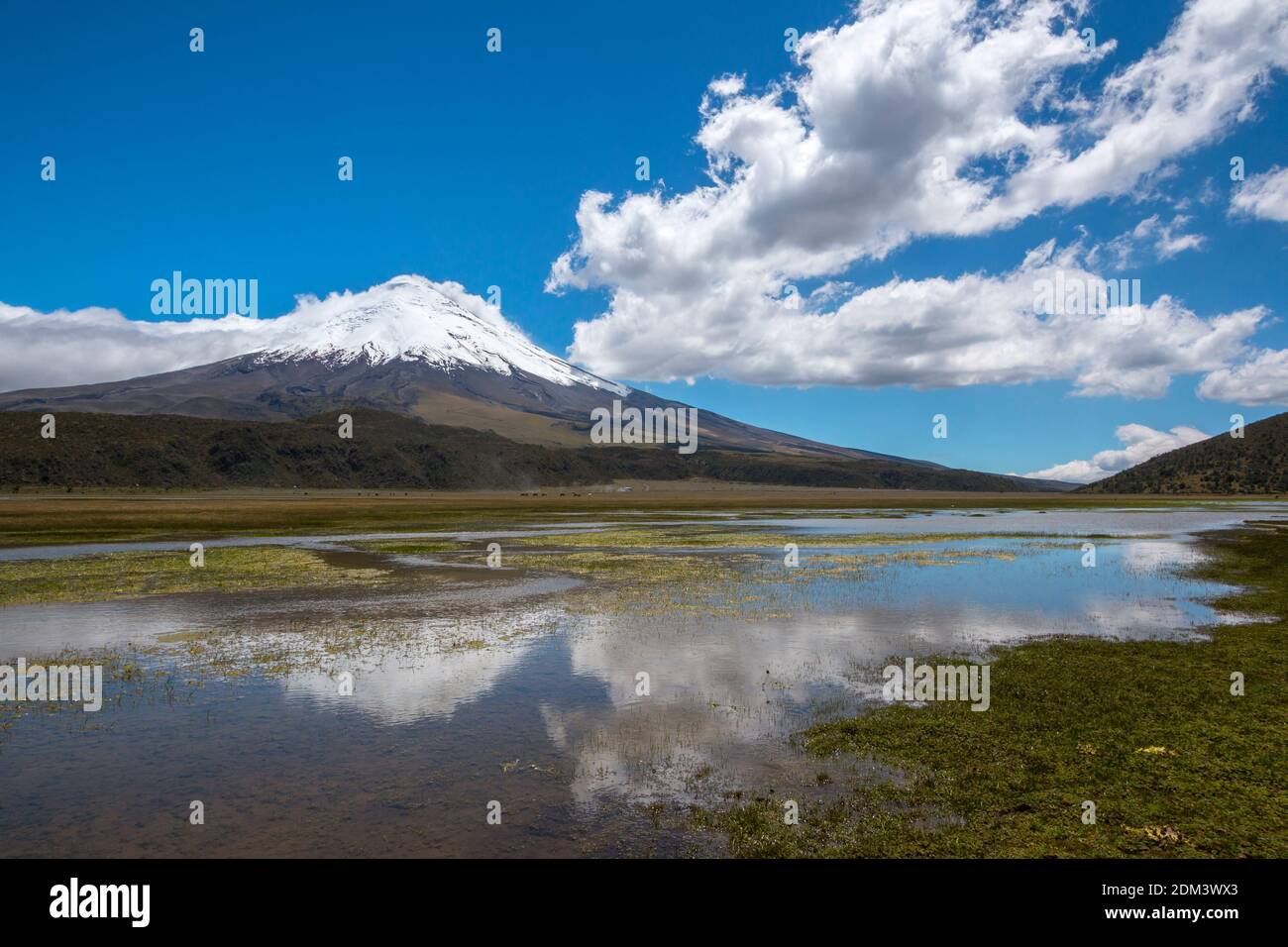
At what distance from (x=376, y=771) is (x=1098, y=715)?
16300mm

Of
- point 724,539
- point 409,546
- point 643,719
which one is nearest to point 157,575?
point 409,546

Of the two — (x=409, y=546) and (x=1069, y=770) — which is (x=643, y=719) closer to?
(x=1069, y=770)

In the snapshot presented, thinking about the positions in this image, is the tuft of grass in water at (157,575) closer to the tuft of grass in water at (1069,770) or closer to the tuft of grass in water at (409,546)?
the tuft of grass in water at (409,546)

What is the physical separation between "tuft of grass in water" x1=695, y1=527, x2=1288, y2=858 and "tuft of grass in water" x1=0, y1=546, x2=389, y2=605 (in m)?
33.5

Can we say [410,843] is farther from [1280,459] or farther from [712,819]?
[1280,459]

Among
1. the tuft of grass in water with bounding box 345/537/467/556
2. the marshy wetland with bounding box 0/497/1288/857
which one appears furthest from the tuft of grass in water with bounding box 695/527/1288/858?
the tuft of grass in water with bounding box 345/537/467/556

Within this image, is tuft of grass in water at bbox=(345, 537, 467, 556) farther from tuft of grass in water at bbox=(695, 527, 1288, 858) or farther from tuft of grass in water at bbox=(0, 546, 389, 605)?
tuft of grass in water at bbox=(695, 527, 1288, 858)

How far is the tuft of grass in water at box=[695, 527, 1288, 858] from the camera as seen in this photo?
445 inches

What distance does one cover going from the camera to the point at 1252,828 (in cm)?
1157

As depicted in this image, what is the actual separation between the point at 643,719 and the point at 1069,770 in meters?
9.05

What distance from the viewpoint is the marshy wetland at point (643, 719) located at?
12086 mm
